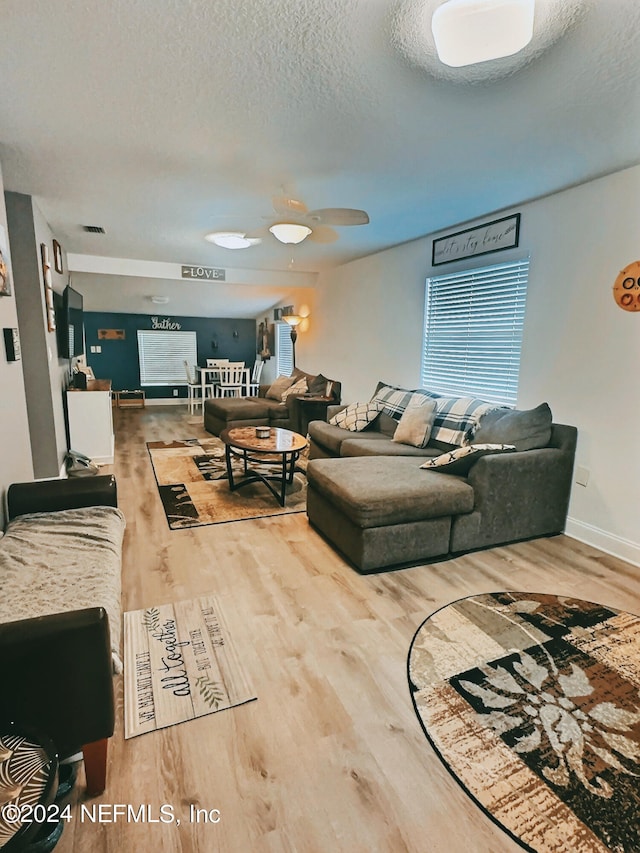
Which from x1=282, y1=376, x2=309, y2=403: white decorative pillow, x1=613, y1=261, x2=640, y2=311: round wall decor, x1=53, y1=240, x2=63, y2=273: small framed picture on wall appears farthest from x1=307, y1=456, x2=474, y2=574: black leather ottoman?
x1=53, y1=240, x2=63, y2=273: small framed picture on wall

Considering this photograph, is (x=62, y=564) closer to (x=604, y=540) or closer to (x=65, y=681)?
(x=65, y=681)

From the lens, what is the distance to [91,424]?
4.77 meters

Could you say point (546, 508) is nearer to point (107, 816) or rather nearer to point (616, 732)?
point (616, 732)

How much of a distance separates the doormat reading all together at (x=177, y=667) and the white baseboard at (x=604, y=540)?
256 cm

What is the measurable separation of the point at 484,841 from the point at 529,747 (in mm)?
379

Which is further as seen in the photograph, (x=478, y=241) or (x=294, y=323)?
(x=294, y=323)

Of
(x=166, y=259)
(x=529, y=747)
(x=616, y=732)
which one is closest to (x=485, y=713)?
(x=529, y=747)

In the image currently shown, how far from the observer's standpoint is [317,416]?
6.03 m

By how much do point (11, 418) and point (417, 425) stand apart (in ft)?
9.81

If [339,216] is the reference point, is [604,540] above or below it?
below

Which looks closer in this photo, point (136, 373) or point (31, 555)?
point (31, 555)

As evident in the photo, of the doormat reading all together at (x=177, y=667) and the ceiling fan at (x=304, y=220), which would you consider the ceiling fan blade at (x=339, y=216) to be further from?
the doormat reading all together at (x=177, y=667)

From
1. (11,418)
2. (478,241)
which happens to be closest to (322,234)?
(478,241)

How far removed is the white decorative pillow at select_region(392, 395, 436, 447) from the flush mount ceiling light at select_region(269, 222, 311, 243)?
179cm
